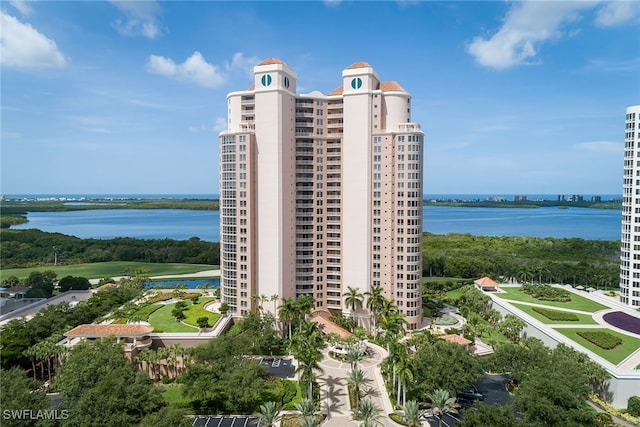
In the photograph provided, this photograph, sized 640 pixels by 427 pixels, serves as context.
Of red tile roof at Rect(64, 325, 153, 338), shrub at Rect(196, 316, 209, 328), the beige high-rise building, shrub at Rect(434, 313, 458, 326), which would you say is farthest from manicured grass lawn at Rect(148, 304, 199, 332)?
shrub at Rect(434, 313, 458, 326)

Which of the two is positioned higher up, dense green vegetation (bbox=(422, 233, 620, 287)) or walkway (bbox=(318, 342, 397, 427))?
dense green vegetation (bbox=(422, 233, 620, 287))

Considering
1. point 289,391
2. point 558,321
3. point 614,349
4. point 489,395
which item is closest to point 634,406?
point 614,349

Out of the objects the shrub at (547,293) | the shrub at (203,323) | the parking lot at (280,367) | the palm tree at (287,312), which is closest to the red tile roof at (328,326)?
the palm tree at (287,312)

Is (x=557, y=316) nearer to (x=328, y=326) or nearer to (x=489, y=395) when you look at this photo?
(x=489, y=395)

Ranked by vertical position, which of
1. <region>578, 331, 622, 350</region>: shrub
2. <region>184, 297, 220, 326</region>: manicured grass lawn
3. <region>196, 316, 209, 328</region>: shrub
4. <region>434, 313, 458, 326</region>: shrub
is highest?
<region>196, 316, 209, 328</region>: shrub

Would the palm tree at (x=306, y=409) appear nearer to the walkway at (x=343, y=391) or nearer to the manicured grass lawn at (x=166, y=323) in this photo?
the walkway at (x=343, y=391)

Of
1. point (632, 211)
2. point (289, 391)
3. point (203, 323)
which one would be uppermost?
point (632, 211)

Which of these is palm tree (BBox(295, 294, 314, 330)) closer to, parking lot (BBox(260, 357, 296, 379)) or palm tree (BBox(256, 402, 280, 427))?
parking lot (BBox(260, 357, 296, 379))
